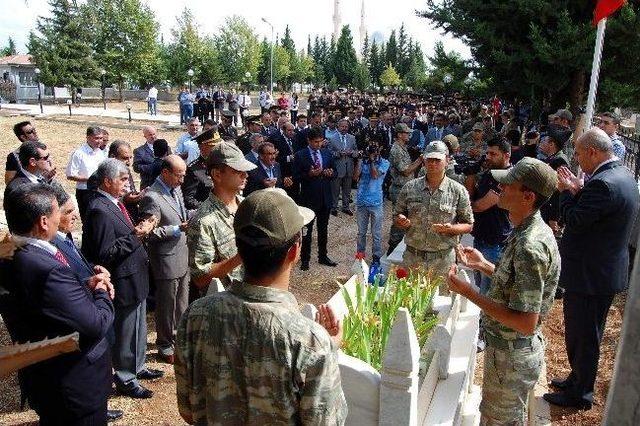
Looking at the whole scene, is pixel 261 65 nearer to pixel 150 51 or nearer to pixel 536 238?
pixel 150 51

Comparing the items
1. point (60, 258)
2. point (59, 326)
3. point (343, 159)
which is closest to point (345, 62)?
point (343, 159)

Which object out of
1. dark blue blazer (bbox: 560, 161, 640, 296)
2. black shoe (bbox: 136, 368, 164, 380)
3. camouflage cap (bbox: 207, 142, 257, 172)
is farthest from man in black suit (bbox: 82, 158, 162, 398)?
dark blue blazer (bbox: 560, 161, 640, 296)

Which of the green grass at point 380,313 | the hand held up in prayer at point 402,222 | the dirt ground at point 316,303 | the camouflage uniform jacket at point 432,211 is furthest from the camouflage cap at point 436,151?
the dirt ground at point 316,303

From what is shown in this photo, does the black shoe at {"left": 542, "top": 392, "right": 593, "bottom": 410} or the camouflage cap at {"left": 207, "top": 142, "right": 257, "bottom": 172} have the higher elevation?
the camouflage cap at {"left": 207, "top": 142, "right": 257, "bottom": 172}

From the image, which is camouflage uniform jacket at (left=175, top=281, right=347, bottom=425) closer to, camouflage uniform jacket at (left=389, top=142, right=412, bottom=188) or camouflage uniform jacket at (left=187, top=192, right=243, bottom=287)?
camouflage uniform jacket at (left=187, top=192, right=243, bottom=287)

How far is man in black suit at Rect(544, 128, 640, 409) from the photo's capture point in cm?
384

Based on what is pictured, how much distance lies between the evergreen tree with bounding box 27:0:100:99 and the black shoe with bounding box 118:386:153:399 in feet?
129

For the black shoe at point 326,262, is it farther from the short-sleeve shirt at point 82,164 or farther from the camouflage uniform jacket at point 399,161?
the short-sleeve shirt at point 82,164

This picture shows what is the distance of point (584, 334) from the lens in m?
4.10

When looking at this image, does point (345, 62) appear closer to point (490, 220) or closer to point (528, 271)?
point (490, 220)

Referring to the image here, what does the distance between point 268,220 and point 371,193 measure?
5692 mm

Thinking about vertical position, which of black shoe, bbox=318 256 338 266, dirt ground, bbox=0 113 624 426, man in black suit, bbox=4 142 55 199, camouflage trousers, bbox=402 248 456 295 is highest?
man in black suit, bbox=4 142 55 199

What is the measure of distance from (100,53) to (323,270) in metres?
41.6

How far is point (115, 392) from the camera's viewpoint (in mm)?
4383
